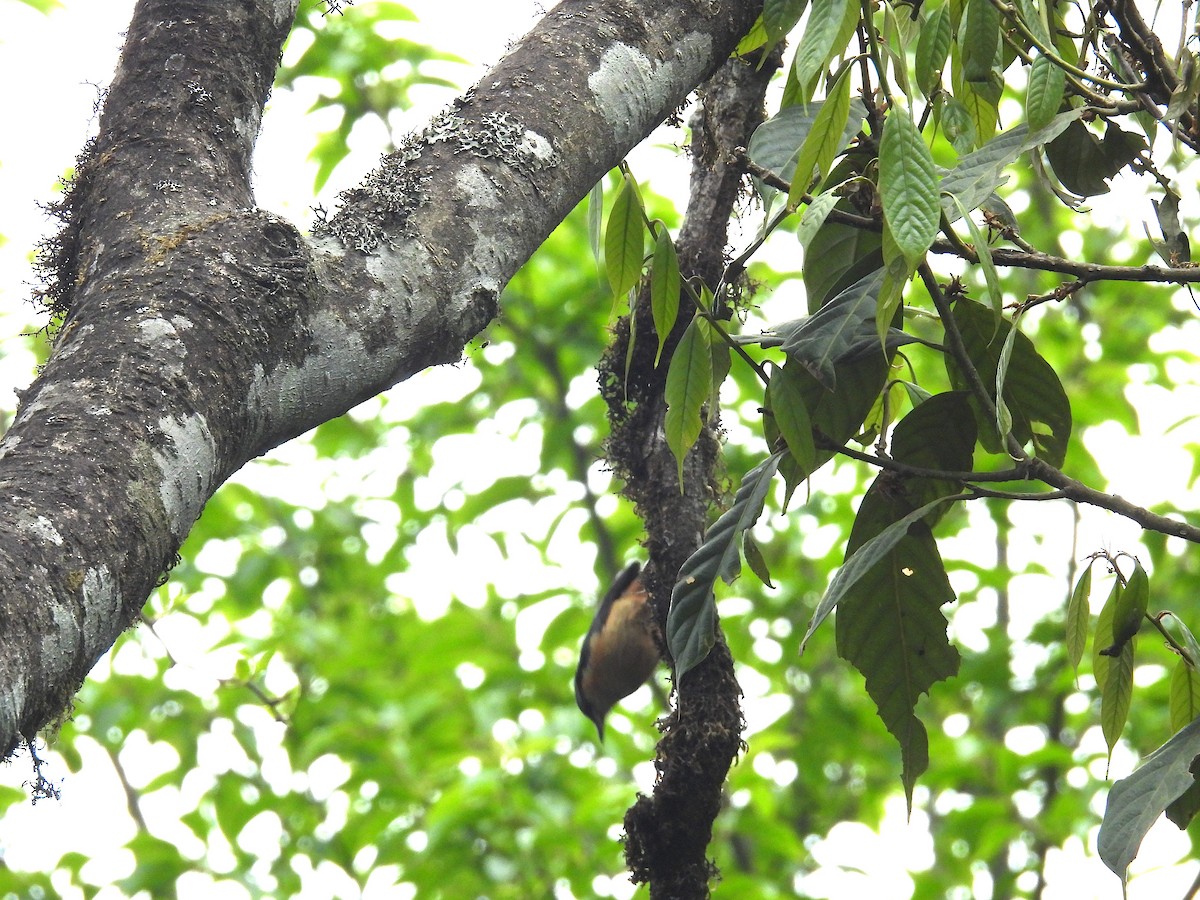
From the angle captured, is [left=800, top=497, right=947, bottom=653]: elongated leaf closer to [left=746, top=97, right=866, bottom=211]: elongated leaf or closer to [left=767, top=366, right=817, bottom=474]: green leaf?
[left=767, top=366, right=817, bottom=474]: green leaf

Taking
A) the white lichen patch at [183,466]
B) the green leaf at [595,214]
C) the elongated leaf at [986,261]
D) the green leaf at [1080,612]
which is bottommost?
the green leaf at [1080,612]

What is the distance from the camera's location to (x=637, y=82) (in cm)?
147

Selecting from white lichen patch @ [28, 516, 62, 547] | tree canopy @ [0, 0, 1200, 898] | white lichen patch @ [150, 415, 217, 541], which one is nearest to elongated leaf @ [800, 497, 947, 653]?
tree canopy @ [0, 0, 1200, 898]

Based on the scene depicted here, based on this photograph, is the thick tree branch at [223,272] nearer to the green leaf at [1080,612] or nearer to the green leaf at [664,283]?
the green leaf at [664,283]

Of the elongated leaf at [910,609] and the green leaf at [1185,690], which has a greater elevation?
the elongated leaf at [910,609]

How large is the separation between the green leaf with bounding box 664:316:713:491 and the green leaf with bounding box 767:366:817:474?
80mm

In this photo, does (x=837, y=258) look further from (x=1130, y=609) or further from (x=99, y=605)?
(x=99, y=605)

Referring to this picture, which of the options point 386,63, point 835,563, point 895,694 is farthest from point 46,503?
point 835,563

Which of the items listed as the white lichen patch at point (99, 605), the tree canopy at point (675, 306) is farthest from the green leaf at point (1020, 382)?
the white lichen patch at point (99, 605)

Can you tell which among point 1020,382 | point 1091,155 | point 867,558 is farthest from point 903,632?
point 1091,155

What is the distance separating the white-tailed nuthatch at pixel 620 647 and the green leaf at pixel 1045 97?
45.3 inches

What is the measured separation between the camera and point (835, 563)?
4.74 meters

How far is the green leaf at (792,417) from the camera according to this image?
1312mm

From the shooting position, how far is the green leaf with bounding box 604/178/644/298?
1350 millimetres
